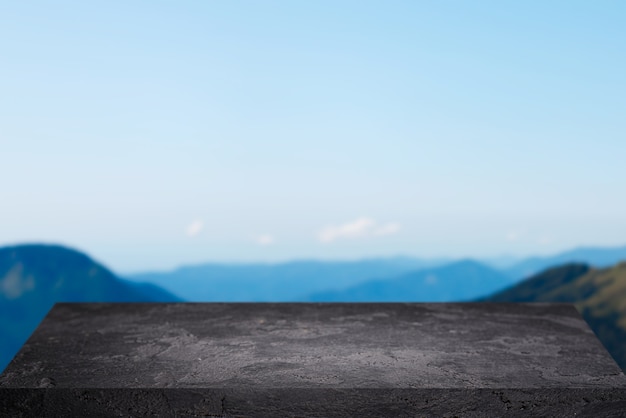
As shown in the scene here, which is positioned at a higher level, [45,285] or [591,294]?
[45,285]

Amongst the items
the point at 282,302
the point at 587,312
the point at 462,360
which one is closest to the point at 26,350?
the point at 282,302

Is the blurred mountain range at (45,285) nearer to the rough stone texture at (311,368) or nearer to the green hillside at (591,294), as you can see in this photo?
the green hillside at (591,294)

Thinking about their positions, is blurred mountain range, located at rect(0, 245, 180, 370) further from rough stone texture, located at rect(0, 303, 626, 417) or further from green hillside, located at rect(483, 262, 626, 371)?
rough stone texture, located at rect(0, 303, 626, 417)

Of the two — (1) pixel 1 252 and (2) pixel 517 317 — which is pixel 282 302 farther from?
(1) pixel 1 252

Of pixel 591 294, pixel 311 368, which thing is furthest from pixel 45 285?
pixel 311 368

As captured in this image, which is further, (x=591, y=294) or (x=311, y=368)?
(x=591, y=294)

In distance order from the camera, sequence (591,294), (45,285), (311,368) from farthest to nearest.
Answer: (45,285) → (591,294) → (311,368)

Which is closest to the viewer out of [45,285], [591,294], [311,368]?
[311,368]

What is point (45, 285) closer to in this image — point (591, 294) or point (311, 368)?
point (591, 294)

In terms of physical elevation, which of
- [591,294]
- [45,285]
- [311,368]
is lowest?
[311,368]

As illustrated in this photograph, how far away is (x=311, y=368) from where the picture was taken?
1898mm

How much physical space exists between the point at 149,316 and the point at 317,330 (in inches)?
27.5

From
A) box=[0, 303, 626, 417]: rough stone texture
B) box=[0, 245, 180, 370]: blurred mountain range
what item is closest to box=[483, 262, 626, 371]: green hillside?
box=[0, 245, 180, 370]: blurred mountain range

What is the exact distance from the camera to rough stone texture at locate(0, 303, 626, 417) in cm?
177
